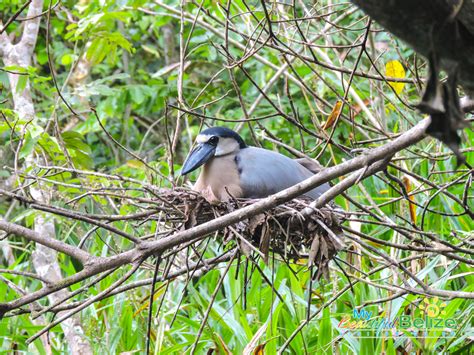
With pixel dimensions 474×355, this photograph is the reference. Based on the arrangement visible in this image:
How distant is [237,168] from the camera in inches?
132

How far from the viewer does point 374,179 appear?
5.04 metres

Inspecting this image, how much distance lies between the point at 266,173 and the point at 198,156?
38cm

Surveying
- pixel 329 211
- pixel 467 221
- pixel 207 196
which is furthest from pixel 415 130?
pixel 467 221

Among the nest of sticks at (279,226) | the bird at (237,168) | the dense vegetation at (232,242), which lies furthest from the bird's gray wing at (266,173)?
the nest of sticks at (279,226)

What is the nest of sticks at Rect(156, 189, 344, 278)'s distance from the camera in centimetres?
242

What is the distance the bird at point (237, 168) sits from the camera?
3180mm

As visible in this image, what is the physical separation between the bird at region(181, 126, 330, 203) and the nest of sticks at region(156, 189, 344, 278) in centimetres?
18

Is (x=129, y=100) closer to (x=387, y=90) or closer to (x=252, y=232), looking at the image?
(x=387, y=90)

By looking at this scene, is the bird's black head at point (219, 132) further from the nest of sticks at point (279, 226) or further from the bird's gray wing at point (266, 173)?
the nest of sticks at point (279, 226)

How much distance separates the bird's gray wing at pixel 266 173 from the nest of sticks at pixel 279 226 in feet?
0.97

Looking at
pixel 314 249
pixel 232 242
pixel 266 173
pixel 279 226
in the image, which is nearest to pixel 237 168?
pixel 266 173

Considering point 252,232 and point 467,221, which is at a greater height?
point 252,232

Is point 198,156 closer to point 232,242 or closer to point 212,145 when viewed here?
point 212,145

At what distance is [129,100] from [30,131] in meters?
2.56
